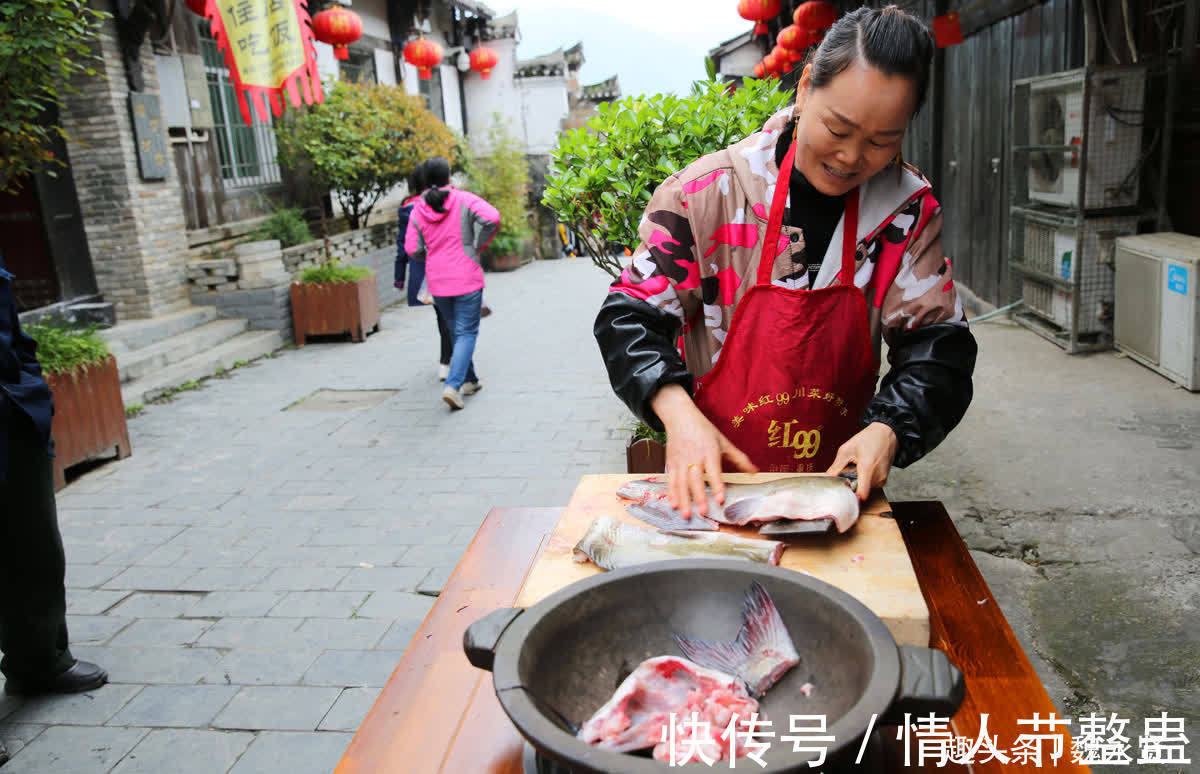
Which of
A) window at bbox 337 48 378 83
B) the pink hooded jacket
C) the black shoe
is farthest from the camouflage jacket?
window at bbox 337 48 378 83

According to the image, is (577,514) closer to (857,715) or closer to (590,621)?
(590,621)

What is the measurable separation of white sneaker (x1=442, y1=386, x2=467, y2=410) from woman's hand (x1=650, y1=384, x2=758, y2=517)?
221 inches

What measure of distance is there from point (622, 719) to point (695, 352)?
1324mm

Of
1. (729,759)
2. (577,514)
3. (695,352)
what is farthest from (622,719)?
(695,352)

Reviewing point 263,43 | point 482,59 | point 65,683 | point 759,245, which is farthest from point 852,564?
point 482,59

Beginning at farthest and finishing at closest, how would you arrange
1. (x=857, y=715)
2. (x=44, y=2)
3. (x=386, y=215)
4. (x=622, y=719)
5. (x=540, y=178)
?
1. (x=540, y=178)
2. (x=386, y=215)
3. (x=44, y=2)
4. (x=622, y=719)
5. (x=857, y=715)

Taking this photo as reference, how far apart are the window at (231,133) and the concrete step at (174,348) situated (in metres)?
2.44

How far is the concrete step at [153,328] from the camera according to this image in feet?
29.1

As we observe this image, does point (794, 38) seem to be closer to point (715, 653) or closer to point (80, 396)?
point (80, 396)

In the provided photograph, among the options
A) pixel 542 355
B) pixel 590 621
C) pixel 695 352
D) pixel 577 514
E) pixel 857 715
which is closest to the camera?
pixel 857 715

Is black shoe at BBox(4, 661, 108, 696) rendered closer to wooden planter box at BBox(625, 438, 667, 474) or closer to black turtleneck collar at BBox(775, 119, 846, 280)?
wooden planter box at BBox(625, 438, 667, 474)

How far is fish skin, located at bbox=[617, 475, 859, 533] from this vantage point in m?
1.67

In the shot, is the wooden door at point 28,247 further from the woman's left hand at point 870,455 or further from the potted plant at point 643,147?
the woman's left hand at point 870,455

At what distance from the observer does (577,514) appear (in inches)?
72.9
